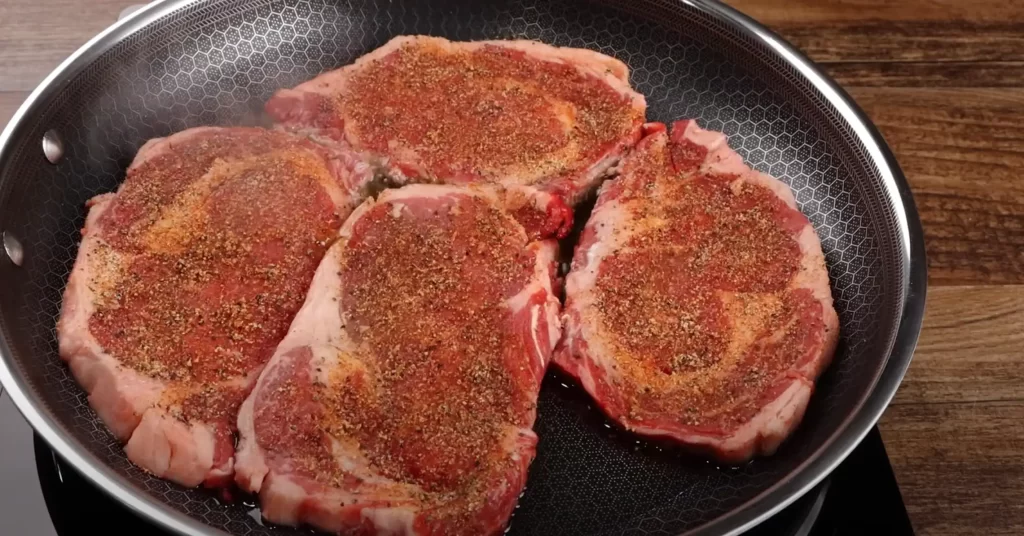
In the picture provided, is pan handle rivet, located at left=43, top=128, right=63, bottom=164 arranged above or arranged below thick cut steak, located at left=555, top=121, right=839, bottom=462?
above

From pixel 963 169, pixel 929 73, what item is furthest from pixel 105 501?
pixel 929 73

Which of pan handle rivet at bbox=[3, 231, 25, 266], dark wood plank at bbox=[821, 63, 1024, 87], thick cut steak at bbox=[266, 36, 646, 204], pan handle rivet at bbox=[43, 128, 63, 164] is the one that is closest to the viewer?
pan handle rivet at bbox=[3, 231, 25, 266]

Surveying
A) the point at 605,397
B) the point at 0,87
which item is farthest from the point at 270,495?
the point at 0,87

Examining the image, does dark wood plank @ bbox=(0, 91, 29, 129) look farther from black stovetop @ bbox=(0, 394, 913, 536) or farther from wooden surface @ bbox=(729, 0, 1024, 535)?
wooden surface @ bbox=(729, 0, 1024, 535)

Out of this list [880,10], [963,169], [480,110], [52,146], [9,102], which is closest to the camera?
[52,146]

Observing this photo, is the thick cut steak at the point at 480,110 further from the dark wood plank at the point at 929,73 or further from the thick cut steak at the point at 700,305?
the dark wood plank at the point at 929,73

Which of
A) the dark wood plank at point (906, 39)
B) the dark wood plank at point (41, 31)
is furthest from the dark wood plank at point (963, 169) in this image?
the dark wood plank at point (41, 31)

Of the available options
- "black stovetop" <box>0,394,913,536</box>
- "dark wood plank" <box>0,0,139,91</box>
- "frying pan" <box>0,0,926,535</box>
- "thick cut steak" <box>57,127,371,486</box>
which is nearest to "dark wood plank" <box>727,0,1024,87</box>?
"frying pan" <box>0,0,926,535</box>

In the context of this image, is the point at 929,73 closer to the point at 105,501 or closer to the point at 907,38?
the point at 907,38
